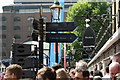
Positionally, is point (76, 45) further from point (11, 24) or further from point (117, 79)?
point (11, 24)

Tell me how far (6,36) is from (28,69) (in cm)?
9962

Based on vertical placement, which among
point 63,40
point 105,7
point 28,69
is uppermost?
point 105,7

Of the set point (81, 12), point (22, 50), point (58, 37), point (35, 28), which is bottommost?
point (22, 50)

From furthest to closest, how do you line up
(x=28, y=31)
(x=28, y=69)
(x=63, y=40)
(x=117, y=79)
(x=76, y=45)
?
(x=28, y=31) < (x=76, y=45) < (x=63, y=40) < (x=28, y=69) < (x=117, y=79)

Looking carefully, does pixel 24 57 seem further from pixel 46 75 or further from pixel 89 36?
pixel 89 36

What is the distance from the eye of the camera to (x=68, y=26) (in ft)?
31.3

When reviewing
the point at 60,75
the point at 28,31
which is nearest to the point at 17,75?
the point at 60,75

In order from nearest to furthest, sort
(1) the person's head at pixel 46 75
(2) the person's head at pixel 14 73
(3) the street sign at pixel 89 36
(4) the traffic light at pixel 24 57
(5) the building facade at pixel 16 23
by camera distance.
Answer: (1) the person's head at pixel 46 75 < (2) the person's head at pixel 14 73 < (4) the traffic light at pixel 24 57 < (3) the street sign at pixel 89 36 < (5) the building facade at pixel 16 23

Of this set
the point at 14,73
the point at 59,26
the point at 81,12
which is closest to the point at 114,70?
the point at 14,73

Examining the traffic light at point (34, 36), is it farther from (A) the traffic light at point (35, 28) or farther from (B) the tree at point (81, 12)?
(B) the tree at point (81, 12)

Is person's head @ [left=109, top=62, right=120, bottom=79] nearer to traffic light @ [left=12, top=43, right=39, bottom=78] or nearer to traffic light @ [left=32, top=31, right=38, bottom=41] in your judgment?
traffic light @ [left=12, top=43, right=39, bottom=78]

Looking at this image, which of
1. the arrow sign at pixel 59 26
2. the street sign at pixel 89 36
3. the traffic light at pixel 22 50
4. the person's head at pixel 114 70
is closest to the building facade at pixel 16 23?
the street sign at pixel 89 36

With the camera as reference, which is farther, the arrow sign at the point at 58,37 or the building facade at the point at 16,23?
the building facade at the point at 16,23

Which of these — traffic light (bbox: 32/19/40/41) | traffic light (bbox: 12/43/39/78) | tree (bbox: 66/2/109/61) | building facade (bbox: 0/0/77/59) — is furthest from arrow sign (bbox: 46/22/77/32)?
building facade (bbox: 0/0/77/59)
